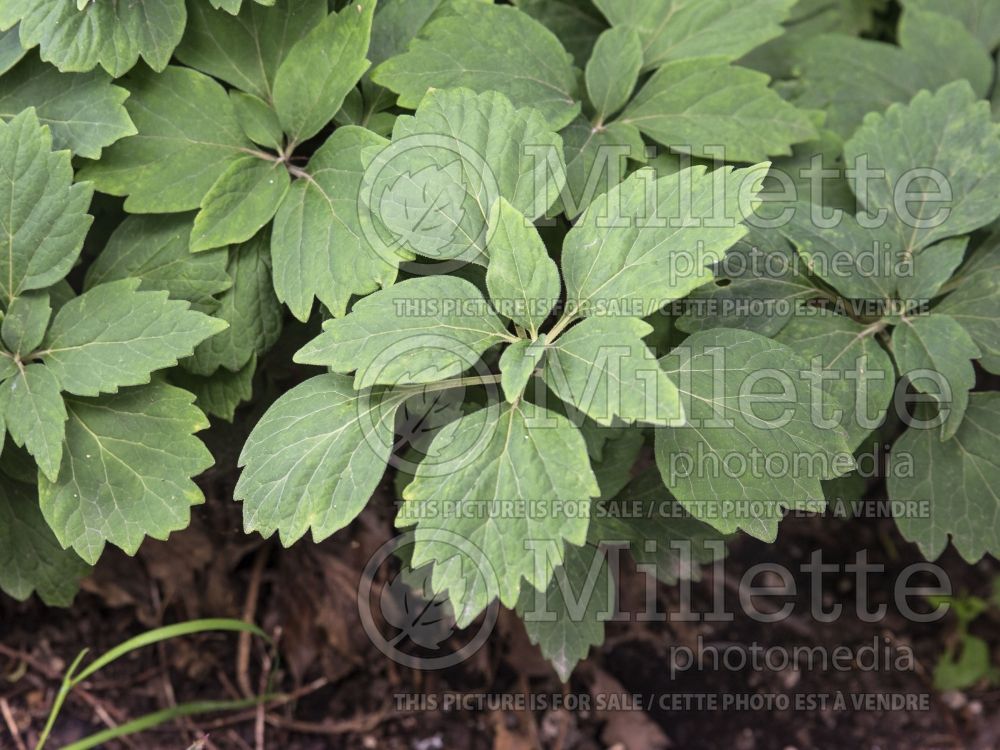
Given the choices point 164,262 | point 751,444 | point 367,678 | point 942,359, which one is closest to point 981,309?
point 942,359

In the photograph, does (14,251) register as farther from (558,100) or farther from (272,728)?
(272,728)

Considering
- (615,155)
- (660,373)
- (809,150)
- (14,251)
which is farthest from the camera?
(809,150)

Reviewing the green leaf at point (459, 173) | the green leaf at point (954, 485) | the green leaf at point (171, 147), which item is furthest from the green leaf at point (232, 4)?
the green leaf at point (954, 485)

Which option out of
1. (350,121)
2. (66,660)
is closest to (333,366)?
(350,121)

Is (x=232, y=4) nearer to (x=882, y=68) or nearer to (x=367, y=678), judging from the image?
(x=882, y=68)

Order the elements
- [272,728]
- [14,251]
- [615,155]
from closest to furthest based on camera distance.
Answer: [14,251] < [615,155] < [272,728]

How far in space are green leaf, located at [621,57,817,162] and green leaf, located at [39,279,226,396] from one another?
826 millimetres

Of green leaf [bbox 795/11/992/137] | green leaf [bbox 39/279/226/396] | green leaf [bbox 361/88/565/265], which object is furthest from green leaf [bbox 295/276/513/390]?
green leaf [bbox 795/11/992/137]

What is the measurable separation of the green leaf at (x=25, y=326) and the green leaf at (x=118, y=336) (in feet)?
0.07

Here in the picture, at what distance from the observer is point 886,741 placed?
2.11 meters

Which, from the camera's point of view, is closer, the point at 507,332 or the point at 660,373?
the point at 660,373

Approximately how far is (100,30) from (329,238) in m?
0.49

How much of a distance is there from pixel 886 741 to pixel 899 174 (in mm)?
1278

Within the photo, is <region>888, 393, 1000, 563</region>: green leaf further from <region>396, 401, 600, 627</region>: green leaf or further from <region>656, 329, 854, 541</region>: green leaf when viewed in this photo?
<region>396, 401, 600, 627</region>: green leaf
